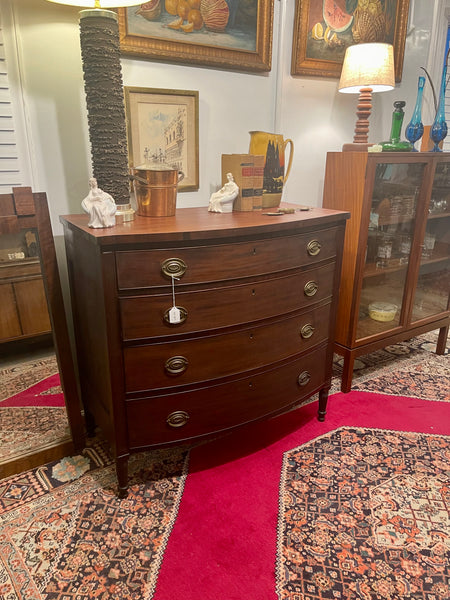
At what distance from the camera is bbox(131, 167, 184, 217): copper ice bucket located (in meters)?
1.56

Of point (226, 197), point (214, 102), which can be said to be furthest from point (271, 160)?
point (214, 102)

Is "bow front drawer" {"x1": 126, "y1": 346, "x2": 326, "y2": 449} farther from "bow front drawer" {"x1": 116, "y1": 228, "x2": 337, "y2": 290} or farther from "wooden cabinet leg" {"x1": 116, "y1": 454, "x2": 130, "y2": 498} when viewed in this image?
"bow front drawer" {"x1": 116, "y1": 228, "x2": 337, "y2": 290}

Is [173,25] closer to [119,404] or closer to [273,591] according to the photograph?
[119,404]

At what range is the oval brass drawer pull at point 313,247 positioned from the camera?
170 cm

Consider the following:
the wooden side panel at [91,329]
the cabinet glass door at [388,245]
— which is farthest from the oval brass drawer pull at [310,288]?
the wooden side panel at [91,329]

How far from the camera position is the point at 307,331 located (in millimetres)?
1830

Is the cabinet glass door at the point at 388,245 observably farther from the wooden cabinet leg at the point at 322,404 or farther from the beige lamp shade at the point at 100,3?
the beige lamp shade at the point at 100,3

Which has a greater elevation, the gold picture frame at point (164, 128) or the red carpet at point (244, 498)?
the gold picture frame at point (164, 128)

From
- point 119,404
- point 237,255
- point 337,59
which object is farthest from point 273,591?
point 337,59

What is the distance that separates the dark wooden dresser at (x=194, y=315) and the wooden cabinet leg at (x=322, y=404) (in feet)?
0.87

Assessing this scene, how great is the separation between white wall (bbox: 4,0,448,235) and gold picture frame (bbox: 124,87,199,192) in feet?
0.16

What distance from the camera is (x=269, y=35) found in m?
2.04

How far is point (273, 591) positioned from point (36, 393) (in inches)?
47.4

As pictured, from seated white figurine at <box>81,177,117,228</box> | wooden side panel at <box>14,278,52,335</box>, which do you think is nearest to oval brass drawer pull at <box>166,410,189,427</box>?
wooden side panel at <box>14,278,52,335</box>
